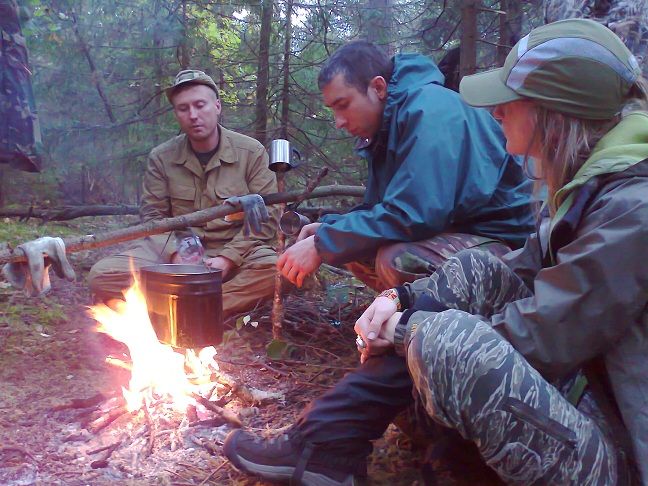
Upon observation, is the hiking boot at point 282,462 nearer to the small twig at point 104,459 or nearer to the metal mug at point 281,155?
the small twig at point 104,459

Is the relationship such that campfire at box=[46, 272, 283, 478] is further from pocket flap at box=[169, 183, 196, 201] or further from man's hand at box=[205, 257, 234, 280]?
pocket flap at box=[169, 183, 196, 201]

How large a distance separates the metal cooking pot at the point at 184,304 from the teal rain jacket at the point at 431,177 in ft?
2.22

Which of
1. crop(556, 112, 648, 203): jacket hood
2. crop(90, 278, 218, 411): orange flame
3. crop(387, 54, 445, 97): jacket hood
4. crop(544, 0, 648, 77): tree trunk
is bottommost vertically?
crop(90, 278, 218, 411): orange flame

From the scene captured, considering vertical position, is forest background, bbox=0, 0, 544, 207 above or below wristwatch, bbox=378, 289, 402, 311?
above

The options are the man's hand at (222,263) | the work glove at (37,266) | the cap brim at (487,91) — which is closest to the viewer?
the cap brim at (487,91)

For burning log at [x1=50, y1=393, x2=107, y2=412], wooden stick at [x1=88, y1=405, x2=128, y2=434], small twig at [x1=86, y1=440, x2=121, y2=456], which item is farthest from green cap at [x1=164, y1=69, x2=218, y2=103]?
→ small twig at [x1=86, y1=440, x2=121, y2=456]

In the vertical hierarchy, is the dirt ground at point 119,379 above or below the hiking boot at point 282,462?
below

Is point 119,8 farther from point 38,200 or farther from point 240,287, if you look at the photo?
point 240,287

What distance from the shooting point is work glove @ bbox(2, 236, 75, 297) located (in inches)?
121

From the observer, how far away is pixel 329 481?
2.26 meters

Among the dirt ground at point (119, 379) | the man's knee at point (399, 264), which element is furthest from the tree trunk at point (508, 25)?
the man's knee at point (399, 264)

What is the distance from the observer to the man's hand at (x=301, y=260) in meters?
3.12

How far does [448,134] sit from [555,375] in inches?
53.1

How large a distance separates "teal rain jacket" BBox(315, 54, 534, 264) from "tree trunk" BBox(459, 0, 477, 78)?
202 cm
